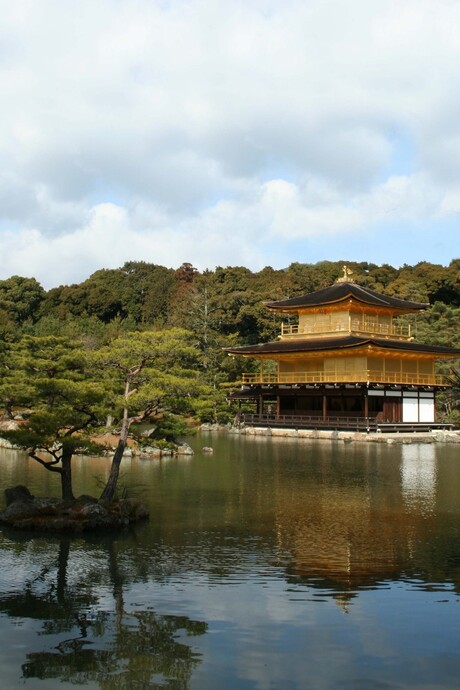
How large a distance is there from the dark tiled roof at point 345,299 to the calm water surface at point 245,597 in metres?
25.3

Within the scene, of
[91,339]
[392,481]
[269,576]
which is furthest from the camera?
[91,339]

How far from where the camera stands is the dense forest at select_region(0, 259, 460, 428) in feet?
174

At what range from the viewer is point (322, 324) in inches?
1779

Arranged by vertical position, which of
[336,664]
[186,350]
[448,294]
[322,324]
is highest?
[448,294]

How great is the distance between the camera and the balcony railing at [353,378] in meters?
39.3

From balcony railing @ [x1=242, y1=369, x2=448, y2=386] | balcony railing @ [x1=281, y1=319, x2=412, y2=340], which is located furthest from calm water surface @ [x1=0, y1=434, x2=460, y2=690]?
balcony railing @ [x1=281, y1=319, x2=412, y2=340]

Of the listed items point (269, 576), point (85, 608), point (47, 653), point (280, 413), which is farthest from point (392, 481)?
point (280, 413)

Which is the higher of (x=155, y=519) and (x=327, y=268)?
(x=327, y=268)

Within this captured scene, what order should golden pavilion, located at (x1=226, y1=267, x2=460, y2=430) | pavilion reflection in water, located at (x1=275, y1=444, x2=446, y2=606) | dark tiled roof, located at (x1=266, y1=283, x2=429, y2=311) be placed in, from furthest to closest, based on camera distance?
dark tiled roof, located at (x1=266, y1=283, x2=429, y2=311) → golden pavilion, located at (x1=226, y1=267, x2=460, y2=430) → pavilion reflection in water, located at (x1=275, y1=444, x2=446, y2=606)

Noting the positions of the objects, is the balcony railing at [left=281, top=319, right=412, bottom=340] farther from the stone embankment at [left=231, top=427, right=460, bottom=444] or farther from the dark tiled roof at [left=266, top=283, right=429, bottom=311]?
the stone embankment at [left=231, top=427, right=460, bottom=444]

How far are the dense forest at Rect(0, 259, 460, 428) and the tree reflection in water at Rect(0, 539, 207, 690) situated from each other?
33910 millimetres

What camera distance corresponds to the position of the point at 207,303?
192 feet

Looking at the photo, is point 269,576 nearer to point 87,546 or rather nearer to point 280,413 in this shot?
point 87,546

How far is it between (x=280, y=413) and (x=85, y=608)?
118ft
